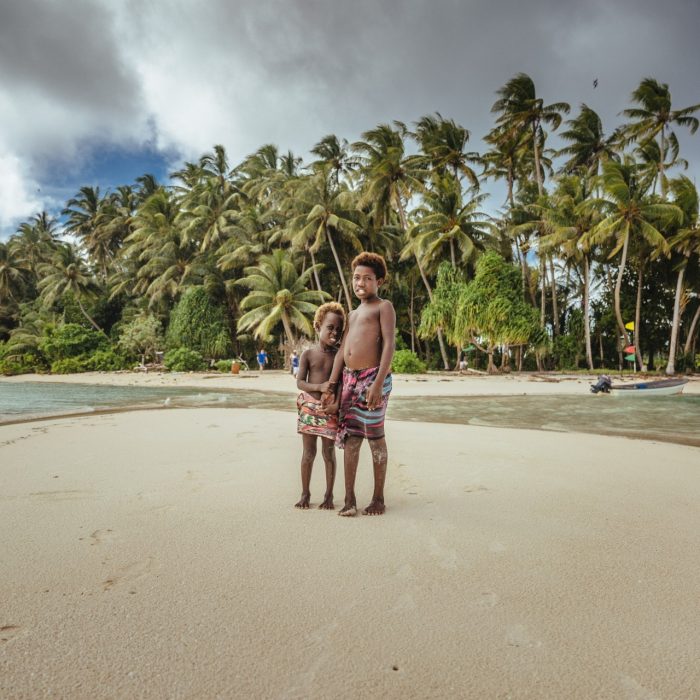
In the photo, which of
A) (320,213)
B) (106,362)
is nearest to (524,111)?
(320,213)

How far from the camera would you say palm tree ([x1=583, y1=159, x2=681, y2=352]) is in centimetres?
2202

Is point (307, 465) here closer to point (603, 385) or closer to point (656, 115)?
point (603, 385)

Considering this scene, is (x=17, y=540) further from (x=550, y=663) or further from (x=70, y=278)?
(x=70, y=278)

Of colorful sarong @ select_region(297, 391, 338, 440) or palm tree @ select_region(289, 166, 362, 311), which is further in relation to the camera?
palm tree @ select_region(289, 166, 362, 311)

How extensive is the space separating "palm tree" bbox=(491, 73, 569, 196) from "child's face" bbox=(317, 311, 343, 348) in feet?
94.0

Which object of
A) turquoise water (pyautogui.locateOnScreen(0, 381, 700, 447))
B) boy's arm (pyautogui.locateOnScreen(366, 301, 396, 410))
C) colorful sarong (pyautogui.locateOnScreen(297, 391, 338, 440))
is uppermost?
boy's arm (pyautogui.locateOnScreen(366, 301, 396, 410))

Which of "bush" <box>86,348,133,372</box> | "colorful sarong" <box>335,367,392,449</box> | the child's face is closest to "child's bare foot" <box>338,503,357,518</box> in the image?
"colorful sarong" <box>335,367,392,449</box>

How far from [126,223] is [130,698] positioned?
142ft

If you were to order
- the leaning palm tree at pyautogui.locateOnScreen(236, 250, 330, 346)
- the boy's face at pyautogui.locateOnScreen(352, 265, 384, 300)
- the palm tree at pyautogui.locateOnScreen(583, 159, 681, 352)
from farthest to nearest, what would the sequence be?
the leaning palm tree at pyautogui.locateOnScreen(236, 250, 330, 346), the palm tree at pyautogui.locateOnScreen(583, 159, 681, 352), the boy's face at pyautogui.locateOnScreen(352, 265, 384, 300)

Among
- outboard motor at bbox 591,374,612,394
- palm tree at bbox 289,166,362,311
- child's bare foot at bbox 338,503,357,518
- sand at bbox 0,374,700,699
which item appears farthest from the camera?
palm tree at bbox 289,166,362,311

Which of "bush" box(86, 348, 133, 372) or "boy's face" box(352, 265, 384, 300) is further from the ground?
"boy's face" box(352, 265, 384, 300)

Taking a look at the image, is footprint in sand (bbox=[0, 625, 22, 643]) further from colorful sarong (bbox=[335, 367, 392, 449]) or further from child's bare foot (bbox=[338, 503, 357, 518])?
colorful sarong (bbox=[335, 367, 392, 449])

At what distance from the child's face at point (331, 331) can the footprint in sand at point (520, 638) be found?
2031 millimetres

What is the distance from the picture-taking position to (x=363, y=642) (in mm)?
1659
